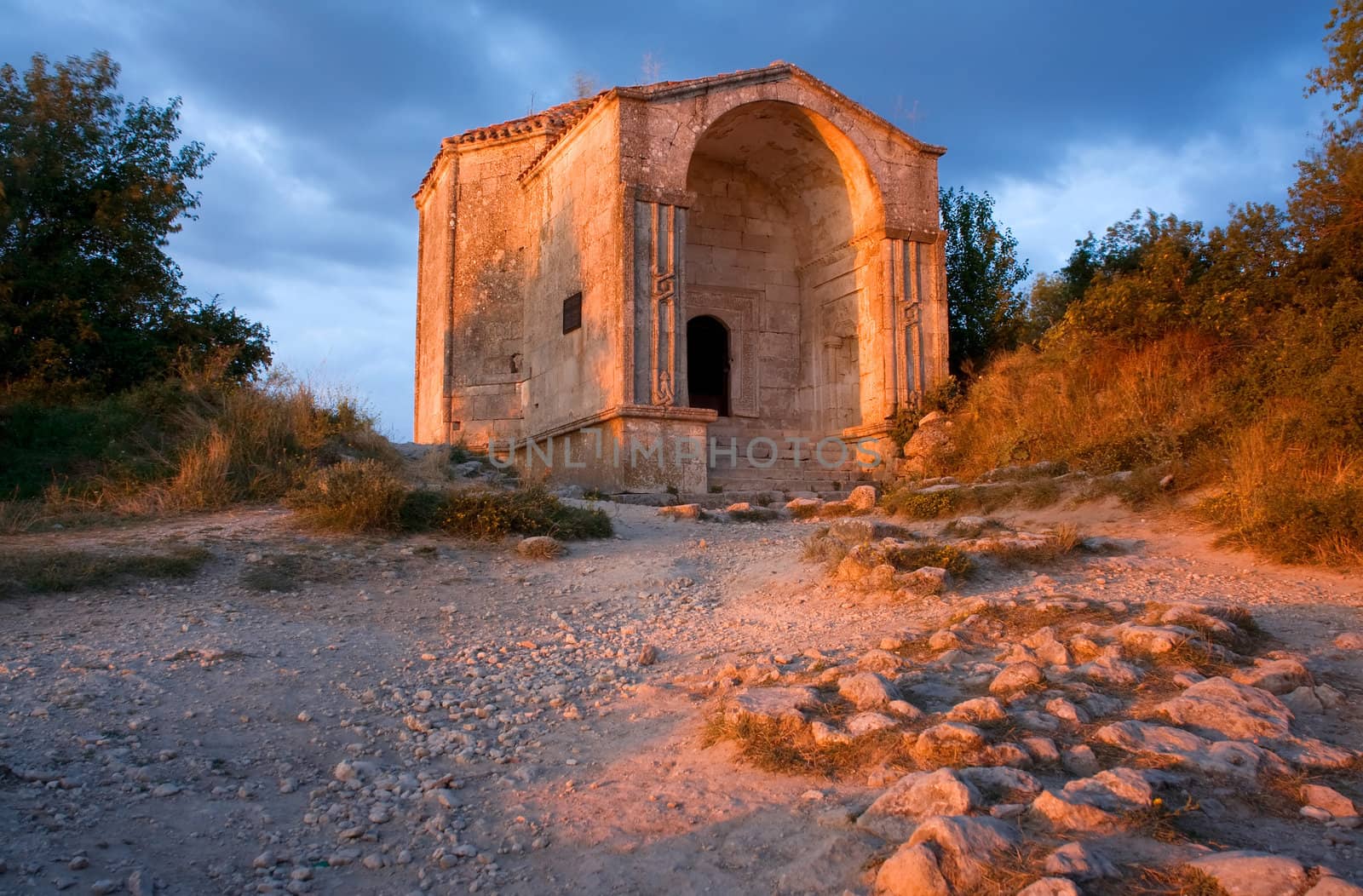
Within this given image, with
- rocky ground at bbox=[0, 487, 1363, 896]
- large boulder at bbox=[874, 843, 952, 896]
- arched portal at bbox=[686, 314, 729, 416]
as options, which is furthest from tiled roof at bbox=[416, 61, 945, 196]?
large boulder at bbox=[874, 843, 952, 896]

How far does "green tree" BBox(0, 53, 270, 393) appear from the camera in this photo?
11.7 m

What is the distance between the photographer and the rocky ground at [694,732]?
2.97m

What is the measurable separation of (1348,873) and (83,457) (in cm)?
1007

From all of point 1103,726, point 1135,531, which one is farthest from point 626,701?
point 1135,531

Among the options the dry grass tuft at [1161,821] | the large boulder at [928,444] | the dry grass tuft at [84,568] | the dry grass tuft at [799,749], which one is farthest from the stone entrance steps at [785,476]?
the dry grass tuft at [1161,821]

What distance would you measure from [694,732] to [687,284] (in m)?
11.4

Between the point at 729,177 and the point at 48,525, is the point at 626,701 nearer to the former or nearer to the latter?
the point at 48,525

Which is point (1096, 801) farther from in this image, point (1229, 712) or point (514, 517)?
point (514, 517)

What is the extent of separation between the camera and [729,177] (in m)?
15.1

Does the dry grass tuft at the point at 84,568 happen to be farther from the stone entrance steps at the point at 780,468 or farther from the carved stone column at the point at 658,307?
the stone entrance steps at the point at 780,468

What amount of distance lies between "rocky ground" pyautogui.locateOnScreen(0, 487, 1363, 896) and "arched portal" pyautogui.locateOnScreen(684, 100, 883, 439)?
815cm

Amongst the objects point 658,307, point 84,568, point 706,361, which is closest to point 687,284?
point 706,361

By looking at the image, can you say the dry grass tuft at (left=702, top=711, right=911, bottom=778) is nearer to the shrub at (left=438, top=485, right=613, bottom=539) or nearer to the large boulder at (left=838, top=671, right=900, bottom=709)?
the large boulder at (left=838, top=671, right=900, bottom=709)

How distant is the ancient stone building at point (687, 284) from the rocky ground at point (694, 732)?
19.5 feet
